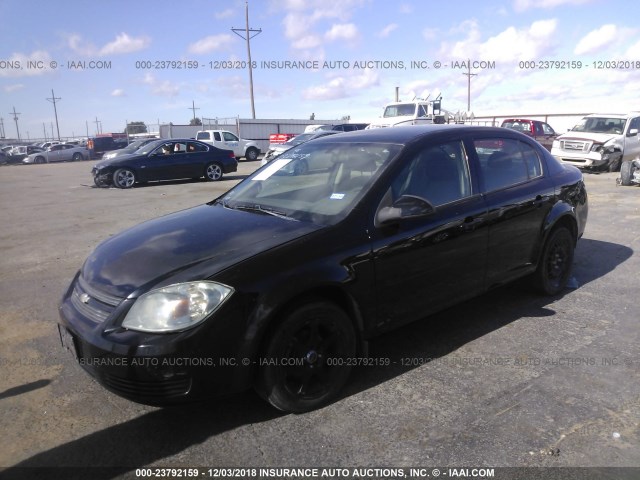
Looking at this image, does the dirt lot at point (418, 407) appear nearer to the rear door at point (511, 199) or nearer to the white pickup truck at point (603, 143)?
the rear door at point (511, 199)

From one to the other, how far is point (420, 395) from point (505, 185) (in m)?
2.03

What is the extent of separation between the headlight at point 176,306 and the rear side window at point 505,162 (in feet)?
8.10

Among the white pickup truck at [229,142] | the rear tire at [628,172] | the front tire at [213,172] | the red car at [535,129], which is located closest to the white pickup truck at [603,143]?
the rear tire at [628,172]

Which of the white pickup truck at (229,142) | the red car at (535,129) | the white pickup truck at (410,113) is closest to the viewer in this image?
the white pickup truck at (410,113)

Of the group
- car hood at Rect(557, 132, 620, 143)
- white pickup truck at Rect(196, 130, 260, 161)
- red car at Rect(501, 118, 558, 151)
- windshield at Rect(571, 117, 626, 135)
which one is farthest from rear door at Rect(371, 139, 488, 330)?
white pickup truck at Rect(196, 130, 260, 161)

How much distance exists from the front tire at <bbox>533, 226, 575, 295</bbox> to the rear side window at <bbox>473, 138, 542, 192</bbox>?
66 cm

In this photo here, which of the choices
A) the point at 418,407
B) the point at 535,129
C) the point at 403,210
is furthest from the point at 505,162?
the point at 535,129

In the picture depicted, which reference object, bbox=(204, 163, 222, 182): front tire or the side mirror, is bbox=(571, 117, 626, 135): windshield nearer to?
bbox=(204, 163, 222, 182): front tire

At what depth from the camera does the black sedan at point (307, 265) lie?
104 inches

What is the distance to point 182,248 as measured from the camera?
10.1 feet

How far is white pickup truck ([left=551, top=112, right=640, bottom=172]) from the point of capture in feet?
52.4

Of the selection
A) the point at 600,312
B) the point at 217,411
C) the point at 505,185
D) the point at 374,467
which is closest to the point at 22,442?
the point at 217,411

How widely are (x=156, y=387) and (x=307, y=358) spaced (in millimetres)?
852

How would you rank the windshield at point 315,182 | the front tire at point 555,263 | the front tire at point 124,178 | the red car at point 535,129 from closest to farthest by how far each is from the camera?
the windshield at point 315,182 → the front tire at point 555,263 → the front tire at point 124,178 → the red car at point 535,129
